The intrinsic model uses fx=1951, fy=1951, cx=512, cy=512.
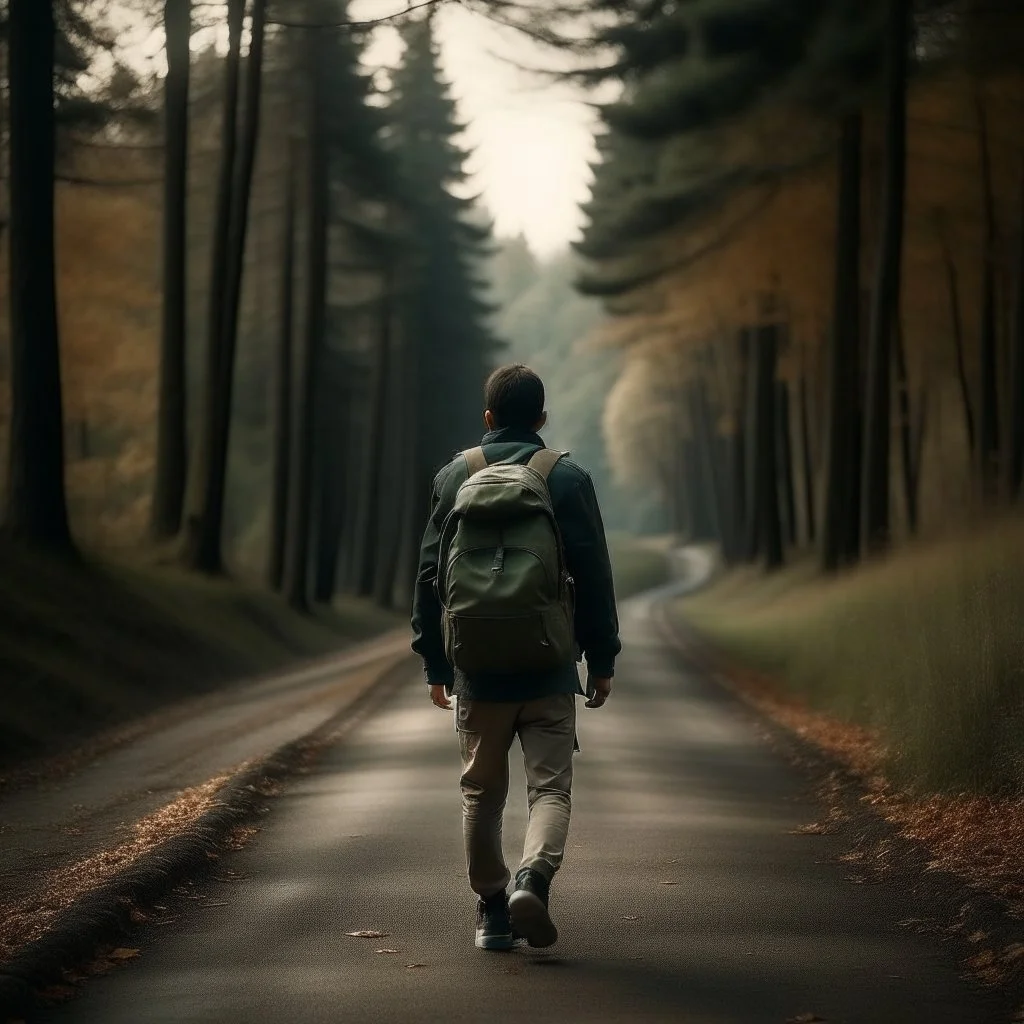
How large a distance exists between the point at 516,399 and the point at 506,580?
0.86 metres

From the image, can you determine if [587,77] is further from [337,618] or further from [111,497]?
[111,497]

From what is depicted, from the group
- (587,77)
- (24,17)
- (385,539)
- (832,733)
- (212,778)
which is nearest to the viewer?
(212,778)

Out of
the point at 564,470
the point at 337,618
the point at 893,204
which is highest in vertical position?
the point at 893,204

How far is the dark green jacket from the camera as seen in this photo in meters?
7.42

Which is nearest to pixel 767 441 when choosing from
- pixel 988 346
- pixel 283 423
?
pixel 988 346

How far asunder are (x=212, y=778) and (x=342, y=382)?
41.3 m

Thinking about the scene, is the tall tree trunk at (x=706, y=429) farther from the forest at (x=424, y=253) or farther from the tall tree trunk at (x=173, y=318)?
the tall tree trunk at (x=173, y=318)

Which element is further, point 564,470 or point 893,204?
point 893,204

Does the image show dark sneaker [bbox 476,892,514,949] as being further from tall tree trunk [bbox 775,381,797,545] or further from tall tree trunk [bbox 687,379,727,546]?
tall tree trunk [bbox 687,379,727,546]

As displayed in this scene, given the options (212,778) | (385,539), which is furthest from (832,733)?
(385,539)

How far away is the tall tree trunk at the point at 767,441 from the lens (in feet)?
142

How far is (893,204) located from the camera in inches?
1054

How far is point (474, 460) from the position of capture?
299 inches

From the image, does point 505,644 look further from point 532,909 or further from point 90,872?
point 90,872
